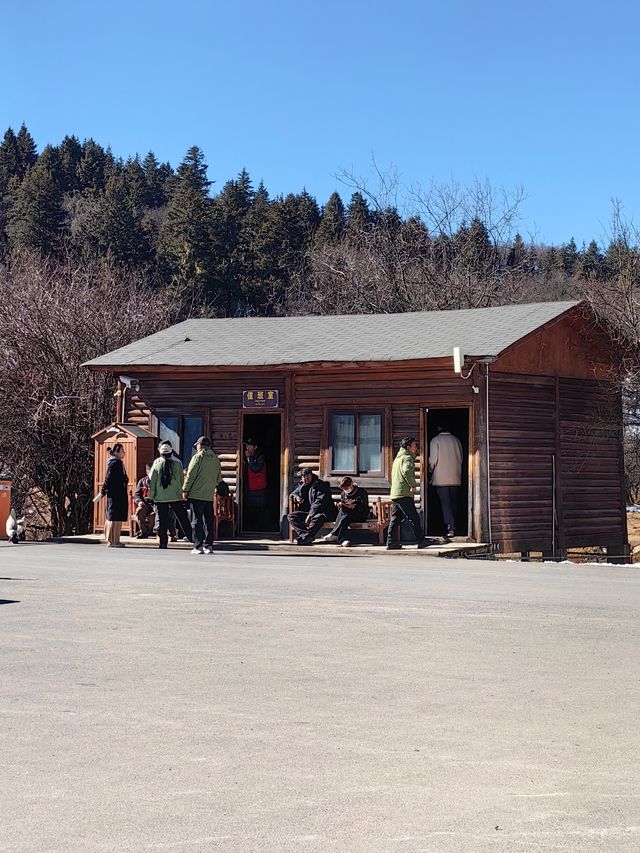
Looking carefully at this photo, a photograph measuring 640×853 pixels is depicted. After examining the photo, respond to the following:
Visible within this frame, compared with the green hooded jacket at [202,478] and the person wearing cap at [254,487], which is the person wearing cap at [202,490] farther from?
the person wearing cap at [254,487]

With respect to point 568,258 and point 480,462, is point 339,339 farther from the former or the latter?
point 568,258

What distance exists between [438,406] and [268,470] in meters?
5.93

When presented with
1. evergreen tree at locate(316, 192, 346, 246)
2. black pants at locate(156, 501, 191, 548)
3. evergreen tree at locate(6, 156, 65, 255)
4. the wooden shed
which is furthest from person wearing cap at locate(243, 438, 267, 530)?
evergreen tree at locate(6, 156, 65, 255)

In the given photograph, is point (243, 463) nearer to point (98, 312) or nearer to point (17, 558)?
point (17, 558)

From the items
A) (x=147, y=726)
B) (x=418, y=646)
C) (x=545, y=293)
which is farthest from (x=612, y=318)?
(x=545, y=293)

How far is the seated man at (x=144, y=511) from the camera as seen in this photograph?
910 inches

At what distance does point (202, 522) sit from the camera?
65.6 feet

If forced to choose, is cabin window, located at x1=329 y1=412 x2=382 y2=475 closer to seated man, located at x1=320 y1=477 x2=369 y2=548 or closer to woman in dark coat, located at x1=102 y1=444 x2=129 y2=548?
seated man, located at x1=320 y1=477 x2=369 y2=548

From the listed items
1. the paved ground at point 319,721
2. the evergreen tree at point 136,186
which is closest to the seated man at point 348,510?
the paved ground at point 319,721

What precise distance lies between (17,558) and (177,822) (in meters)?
14.1

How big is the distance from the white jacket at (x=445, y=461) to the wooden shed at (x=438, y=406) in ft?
0.98

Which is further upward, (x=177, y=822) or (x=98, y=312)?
(x=98, y=312)

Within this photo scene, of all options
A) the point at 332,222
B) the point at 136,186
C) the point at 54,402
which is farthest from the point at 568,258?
the point at 54,402

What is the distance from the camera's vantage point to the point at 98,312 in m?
33.6
